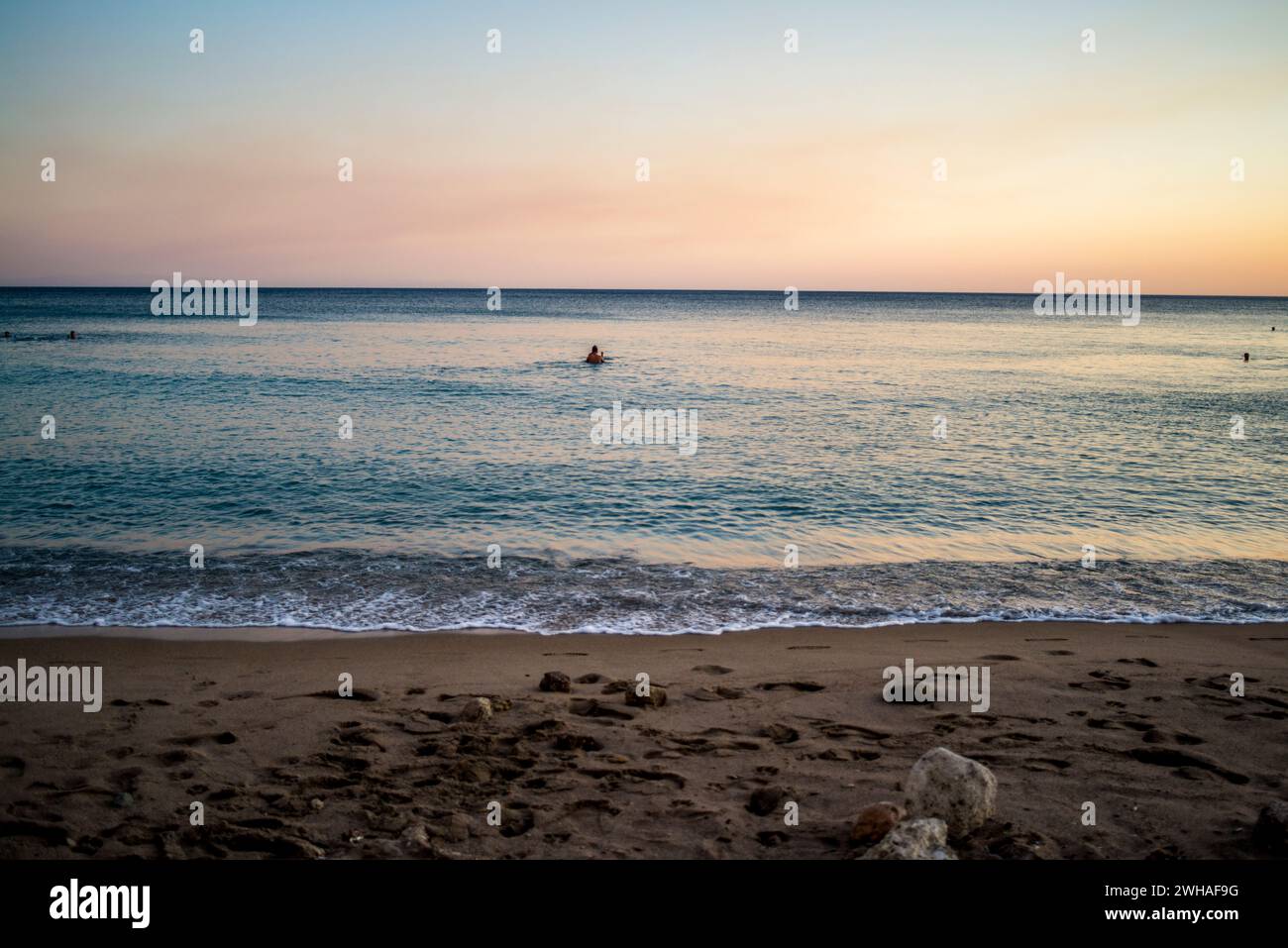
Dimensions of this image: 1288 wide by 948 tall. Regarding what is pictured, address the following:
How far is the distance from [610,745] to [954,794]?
8.85ft

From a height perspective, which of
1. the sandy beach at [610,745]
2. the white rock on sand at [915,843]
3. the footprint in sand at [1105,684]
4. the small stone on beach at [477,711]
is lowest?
the sandy beach at [610,745]

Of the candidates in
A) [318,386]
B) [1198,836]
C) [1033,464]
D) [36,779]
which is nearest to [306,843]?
[36,779]

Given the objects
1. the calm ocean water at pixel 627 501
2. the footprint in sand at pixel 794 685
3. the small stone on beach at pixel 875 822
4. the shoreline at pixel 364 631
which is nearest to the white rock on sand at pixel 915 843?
the small stone on beach at pixel 875 822

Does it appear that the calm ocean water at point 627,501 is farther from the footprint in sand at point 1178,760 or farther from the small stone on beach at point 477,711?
the footprint in sand at point 1178,760

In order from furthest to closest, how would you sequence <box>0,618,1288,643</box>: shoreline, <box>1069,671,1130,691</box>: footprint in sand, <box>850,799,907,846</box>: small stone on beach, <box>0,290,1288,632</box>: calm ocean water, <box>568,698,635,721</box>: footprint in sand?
<box>0,290,1288,632</box>: calm ocean water < <box>0,618,1288,643</box>: shoreline < <box>1069,671,1130,691</box>: footprint in sand < <box>568,698,635,721</box>: footprint in sand < <box>850,799,907,846</box>: small stone on beach

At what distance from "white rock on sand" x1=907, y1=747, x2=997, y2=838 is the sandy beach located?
0.48ft

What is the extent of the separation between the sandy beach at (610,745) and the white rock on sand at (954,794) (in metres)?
0.15

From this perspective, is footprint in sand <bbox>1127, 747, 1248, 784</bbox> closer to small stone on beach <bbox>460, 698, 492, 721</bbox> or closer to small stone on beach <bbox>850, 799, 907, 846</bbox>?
small stone on beach <bbox>850, 799, 907, 846</bbox>

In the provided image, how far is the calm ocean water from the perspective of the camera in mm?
11055

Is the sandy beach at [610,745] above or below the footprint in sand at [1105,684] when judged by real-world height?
below

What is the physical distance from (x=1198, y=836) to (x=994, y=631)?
4.87 meters

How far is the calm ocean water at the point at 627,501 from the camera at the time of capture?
36.3 ft

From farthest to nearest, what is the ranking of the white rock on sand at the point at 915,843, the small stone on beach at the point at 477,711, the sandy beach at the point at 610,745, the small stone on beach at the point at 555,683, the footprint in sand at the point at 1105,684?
the footprint in sand at the point at 1105,684, the small stone on beach at the point at 555,683, the small stone on beach at the point at 477,711, the sandy beach at the point at 610,745, the white rock on sand at the point at 915,843

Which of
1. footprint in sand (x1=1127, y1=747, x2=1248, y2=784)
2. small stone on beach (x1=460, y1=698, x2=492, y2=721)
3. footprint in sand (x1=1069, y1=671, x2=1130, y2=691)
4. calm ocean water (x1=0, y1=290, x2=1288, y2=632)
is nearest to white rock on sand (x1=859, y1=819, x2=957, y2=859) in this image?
footprint in sand (x1=1127, y1=747, x2=1248, y2=784)
